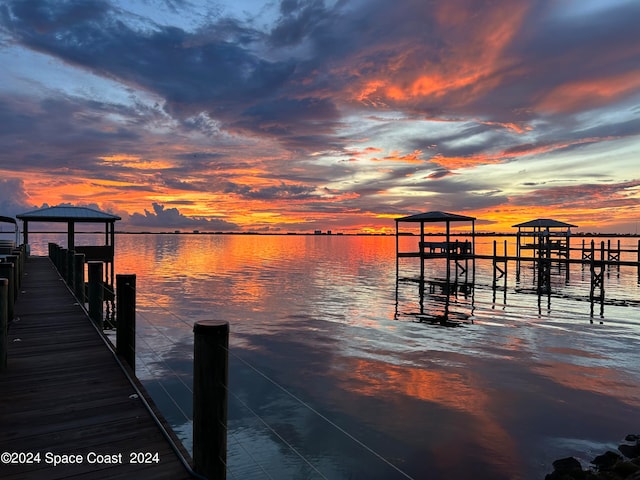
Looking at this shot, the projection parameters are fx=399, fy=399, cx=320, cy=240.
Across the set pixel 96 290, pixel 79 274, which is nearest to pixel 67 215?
pixel 79 274

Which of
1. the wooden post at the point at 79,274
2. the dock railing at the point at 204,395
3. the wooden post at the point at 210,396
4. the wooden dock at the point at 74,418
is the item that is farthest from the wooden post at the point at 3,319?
the wooden post at the point at 79,274

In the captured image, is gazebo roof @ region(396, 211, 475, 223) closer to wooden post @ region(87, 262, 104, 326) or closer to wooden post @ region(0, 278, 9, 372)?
wooden post @ region(87, 262, 104, 326)

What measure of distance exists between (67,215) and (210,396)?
99.9 ft

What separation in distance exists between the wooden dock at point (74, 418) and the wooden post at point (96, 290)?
1169 millimetres

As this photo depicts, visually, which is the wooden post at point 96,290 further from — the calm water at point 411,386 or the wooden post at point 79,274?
the wooden post at point 79,274

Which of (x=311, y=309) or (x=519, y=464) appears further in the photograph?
(x=311, y=309)

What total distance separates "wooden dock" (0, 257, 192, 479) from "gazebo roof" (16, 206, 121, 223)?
2352cm

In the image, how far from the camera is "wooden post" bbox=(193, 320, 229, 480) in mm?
3316

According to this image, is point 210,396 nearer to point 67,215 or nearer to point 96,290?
point 96,290

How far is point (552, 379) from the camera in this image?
1193cm

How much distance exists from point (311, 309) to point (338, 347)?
867 centimetres

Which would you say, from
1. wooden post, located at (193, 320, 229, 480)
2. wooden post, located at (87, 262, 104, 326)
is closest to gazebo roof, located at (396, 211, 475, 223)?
wooden post, located at (87, 262, 104, 326)

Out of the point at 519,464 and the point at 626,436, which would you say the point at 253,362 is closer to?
the point at 519,464

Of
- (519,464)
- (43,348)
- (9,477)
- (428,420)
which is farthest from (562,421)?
(43,348)
